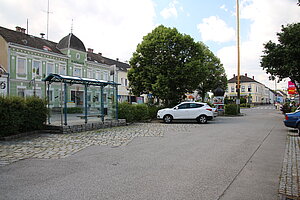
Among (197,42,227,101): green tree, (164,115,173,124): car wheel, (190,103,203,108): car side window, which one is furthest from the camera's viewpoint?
(197,42,227,101): green tree

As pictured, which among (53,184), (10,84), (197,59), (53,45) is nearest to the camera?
(53,184)

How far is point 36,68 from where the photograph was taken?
31.2 metres

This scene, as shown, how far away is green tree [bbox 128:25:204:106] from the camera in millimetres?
20844

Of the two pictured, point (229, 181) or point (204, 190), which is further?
point (229, 181)

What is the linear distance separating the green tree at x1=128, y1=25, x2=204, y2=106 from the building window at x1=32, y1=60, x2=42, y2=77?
50.1 feet

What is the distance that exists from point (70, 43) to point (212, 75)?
1018 inches

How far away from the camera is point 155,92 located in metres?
20.9

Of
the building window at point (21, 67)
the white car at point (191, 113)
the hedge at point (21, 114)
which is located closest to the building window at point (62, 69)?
the building window at point (21, 67)

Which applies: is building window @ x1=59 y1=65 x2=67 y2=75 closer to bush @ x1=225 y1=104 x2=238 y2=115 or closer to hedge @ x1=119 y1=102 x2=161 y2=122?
hedge @ x1=119 y1=102 x2=161 y2=122

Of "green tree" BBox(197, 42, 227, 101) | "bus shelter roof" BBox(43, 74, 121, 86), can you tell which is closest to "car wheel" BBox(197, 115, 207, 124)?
"bus shelter roof" BBox(43, 74, 121, 86)

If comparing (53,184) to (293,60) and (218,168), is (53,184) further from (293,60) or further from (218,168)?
(293,60)

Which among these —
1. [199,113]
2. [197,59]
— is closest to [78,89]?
[199,113]

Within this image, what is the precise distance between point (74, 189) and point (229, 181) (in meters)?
3.09

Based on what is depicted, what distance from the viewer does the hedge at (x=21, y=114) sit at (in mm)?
9797
